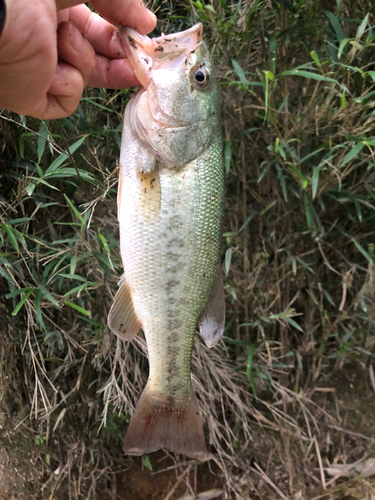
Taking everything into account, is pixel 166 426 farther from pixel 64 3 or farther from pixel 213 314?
pixel 64 3

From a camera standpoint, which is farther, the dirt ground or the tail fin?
the dirt ground

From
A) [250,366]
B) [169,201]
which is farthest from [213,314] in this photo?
[250,366]

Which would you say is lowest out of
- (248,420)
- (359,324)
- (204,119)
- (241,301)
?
(248,420)

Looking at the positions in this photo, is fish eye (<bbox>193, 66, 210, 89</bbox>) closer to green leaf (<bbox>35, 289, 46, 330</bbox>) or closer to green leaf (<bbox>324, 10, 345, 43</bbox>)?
green leaf (<bbox>324, 10, 345, 43</bbox>)

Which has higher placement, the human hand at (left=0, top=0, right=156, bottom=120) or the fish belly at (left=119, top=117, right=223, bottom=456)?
the human hand at (left=0, top=0, right=156, bottom=120)

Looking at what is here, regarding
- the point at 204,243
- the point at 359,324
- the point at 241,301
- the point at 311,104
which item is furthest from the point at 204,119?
the point at 359,324

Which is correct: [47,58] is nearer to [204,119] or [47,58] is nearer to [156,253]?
[204,119]

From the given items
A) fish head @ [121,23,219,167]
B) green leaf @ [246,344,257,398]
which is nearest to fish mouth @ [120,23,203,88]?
fish head @ [121,23,219,167]
